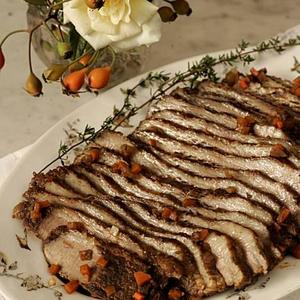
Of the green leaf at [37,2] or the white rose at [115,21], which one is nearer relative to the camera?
the white rose at [115,21]

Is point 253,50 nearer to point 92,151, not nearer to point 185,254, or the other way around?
point 92,151

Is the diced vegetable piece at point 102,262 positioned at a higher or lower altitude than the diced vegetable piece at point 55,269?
lower

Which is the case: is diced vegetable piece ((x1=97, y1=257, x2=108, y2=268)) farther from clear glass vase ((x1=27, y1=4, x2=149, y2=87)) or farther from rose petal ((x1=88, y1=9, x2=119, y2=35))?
clear glass vase ((x1=27, y1=4, x2=149, y2=87))

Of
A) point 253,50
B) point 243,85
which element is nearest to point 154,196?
point 243,85

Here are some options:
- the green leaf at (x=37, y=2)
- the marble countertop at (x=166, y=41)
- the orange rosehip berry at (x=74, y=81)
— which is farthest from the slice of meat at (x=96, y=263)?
the marble countertop at (x=166, y=41)

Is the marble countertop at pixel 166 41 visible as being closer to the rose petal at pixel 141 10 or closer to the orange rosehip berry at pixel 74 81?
the orange rosehip berry at pixel 74 81

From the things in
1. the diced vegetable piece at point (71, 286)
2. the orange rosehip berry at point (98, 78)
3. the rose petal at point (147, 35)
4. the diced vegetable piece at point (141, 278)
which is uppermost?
the rose petal at point (147, 35)

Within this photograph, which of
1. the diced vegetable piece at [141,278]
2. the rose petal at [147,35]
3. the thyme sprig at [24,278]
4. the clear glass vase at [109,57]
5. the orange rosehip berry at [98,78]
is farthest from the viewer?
the clear glass vase at [109,57]

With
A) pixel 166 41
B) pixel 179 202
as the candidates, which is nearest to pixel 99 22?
pixel 179 202
